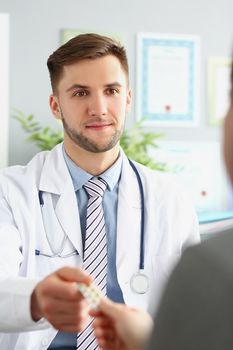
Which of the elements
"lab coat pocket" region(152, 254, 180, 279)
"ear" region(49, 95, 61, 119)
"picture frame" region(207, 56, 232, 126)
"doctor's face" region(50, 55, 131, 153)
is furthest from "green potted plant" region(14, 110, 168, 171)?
"lab coat pocket" region(152, 254, 180, 279)

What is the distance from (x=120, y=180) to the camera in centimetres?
159

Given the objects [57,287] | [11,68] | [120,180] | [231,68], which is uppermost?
[11,68]

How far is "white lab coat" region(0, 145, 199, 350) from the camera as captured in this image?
140 centimetres

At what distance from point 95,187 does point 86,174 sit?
4cm

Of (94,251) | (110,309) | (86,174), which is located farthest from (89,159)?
(110,309)

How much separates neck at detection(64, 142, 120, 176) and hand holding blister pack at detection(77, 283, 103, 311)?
2.28 ft

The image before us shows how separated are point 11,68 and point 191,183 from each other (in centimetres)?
95

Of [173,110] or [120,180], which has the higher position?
[173,110]

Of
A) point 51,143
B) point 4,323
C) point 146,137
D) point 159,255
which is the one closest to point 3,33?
point 51,143

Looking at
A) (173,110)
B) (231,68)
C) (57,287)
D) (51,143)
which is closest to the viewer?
(231,68)

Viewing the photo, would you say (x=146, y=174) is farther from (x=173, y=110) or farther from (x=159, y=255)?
(x=173, y=110)

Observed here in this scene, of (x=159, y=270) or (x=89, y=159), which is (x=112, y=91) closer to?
(x=89, y=159)

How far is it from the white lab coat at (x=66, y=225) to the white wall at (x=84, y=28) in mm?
1060

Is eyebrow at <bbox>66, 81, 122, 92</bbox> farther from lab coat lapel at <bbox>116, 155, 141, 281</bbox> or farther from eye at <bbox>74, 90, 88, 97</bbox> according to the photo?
lab coat lapel at <bbox>116, 155, 141, 281</bbox>
